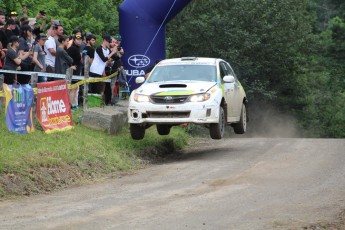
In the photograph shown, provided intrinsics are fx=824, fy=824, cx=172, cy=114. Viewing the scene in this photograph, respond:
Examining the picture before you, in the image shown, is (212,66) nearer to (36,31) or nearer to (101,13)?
(36,31)

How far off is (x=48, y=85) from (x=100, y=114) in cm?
189

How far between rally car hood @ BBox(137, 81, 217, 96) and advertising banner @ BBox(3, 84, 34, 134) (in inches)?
99.0

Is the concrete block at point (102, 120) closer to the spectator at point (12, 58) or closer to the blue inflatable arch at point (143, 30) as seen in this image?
the spectator at point (12, 58)

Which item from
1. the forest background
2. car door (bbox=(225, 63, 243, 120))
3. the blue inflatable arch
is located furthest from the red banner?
the forest background

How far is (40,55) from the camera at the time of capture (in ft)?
60.5

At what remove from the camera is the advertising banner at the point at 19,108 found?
1550 centimetres

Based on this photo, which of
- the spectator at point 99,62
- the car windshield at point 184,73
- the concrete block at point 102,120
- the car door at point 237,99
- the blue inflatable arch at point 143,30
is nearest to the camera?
the car windshield at point 184,73

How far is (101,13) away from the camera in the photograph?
38938mm

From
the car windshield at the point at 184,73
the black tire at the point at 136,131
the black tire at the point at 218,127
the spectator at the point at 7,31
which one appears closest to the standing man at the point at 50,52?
the spectator at the point at 7,31

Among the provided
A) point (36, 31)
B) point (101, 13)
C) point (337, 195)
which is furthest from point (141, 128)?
point (101, 13)

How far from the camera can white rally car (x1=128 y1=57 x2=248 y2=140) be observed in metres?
17.0

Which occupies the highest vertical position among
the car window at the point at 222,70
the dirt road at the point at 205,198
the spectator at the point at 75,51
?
the spectator at the point at 75,51

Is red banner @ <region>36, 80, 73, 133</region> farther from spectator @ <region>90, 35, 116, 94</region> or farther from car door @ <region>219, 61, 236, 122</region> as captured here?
car door @ <region>219, 61, 236, 122</region>

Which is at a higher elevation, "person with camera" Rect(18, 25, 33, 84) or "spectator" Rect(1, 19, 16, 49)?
"spectator" Rect(1, 19, 16, 49)
